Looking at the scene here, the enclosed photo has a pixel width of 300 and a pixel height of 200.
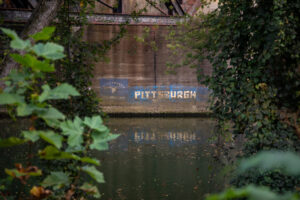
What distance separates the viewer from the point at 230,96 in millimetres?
5133

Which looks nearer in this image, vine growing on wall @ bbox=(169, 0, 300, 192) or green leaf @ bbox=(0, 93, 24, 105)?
green leaf @ bbox=(0, 93, 24, 105)

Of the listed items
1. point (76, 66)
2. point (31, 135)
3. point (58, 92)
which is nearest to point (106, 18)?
point (76, 66)

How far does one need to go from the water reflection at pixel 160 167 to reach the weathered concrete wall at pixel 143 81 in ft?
23.3

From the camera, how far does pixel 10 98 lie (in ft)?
6.63

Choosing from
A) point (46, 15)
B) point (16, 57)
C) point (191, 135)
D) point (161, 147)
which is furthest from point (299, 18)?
point (191, 135)

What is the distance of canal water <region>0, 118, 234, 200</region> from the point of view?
673 cm

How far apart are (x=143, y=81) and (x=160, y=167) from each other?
13610mm

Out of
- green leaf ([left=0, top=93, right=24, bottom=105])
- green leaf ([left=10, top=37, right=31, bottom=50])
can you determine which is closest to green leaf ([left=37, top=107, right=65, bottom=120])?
green leaf ([left=0, top=93, right=24, bottom=105])

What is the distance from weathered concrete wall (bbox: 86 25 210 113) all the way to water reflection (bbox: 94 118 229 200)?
7.10 metres

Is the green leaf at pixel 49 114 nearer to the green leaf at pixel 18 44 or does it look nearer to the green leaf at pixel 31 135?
the green leaf at pixel 31 135

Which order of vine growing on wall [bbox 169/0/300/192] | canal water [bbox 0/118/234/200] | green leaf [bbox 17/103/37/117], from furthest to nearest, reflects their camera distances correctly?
canal water [bbox 0/118/234/200] < vine growing on wall [bbox 169/0/300/192] < green leaf [bbox 17/103/37/117]

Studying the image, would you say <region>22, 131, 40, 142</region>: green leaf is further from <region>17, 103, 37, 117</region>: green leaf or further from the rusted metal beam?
the rusted metal beam

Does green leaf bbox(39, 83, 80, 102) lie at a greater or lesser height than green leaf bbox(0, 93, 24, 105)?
greater

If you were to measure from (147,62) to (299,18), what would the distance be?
17.8 meters
